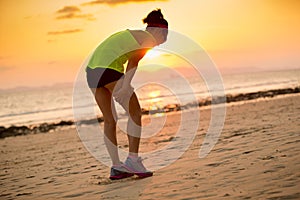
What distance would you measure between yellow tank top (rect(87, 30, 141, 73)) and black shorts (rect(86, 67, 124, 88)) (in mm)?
42

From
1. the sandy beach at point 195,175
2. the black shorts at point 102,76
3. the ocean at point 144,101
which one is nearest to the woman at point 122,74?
the black shorts at point 102,76

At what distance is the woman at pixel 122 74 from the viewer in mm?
5105

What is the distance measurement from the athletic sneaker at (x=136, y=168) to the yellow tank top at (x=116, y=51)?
1061 millimetres

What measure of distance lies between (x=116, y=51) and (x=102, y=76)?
33 centimetres

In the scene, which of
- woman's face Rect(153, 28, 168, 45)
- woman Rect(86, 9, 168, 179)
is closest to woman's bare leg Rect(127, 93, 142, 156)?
woman Rect(86, 9, 168, 179)

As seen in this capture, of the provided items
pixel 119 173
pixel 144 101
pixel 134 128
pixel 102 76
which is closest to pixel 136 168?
pixel 119 173

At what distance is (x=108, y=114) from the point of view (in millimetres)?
5344

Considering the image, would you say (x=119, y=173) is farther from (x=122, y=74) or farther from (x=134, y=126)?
(x=122, y=74)

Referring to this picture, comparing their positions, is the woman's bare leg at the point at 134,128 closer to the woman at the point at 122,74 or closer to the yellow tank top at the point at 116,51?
the woman at the point at 122,74

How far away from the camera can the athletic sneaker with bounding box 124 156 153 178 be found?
17.2ft

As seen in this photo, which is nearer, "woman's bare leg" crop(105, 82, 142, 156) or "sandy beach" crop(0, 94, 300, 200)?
"sandy beach" crop(0, 94, 300, 200)

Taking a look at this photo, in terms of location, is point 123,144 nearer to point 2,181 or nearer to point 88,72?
point 2,181

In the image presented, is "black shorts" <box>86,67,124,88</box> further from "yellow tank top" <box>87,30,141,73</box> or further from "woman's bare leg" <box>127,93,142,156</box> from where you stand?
"woman's bare leg" <box>127,93,142,156</box>

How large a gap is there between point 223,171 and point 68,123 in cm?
1466
